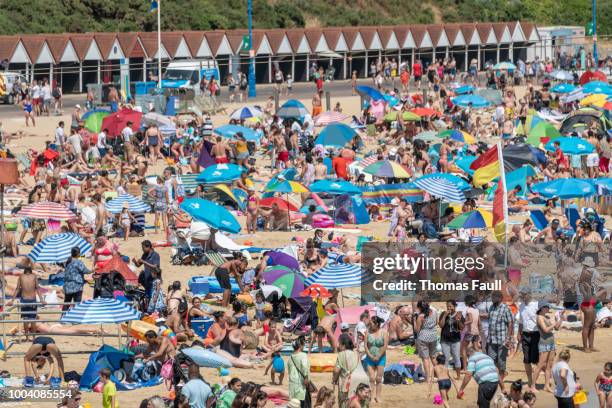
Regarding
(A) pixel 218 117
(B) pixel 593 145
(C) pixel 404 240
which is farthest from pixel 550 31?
(C) pixel 404 240

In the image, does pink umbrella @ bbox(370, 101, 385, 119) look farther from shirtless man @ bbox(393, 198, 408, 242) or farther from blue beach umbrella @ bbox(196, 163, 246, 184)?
shirtless man @ bbox(393, 198, 408, 242)

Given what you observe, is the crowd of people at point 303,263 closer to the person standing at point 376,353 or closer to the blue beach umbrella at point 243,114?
the person standing at point 376,353

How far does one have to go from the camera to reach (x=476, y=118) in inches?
1575

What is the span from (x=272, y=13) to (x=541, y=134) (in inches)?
1367

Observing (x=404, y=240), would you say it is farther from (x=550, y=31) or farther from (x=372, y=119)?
(x=550, y=31)

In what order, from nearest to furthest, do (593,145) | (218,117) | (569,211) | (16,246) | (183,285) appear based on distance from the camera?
1. (183,285)
2. (16,246)
3. (569,211)
4. (593,145)
5. (218,117)

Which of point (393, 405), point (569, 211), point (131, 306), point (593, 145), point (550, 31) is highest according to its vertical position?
point (550, 31)

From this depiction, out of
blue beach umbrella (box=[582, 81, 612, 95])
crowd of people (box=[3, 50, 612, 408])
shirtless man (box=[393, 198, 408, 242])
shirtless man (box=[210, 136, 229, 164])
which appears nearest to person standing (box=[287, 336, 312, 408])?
crowd of people (box=[3, 50, 612, 408])

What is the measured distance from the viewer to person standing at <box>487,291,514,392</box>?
16094 mm

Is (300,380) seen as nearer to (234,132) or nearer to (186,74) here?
(234,132)

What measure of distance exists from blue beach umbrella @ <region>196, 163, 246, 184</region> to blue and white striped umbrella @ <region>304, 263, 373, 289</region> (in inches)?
311

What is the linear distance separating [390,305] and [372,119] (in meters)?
18.9

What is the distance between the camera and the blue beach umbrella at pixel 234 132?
31.6 meters

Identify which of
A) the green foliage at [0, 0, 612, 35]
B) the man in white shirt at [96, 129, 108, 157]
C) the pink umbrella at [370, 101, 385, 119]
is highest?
the green foliage at [0, 0, 612, 35]
